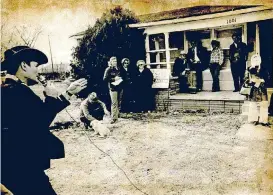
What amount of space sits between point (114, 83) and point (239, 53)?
1315mm

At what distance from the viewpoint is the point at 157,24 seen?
3418 millimetres

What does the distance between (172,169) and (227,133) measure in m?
0.67

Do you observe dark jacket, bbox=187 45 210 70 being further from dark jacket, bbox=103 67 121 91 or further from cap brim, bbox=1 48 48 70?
cap brim, bbox=1 48 48 70

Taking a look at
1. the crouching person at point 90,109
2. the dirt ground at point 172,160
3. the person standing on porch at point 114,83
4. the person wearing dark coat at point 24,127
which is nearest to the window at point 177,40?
the person standing on porch at point 114,83

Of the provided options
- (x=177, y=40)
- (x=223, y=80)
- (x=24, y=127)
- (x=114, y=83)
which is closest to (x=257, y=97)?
(x=223, y=80)

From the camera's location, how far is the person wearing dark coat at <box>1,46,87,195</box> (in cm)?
290

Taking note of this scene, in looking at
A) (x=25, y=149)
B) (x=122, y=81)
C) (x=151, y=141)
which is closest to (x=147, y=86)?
(x=122, y=81)

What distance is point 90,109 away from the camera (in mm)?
3354

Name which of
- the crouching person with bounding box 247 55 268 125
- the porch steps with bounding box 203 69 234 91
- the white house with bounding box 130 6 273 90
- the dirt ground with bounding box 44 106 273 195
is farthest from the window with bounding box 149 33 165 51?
the crouching person with bounding box 247 55 268 125

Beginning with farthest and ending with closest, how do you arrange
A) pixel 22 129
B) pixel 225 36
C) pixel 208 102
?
pixel 208 102, pixel 225 36, pixel 22 129

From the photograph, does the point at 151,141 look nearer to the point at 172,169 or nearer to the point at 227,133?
the point at 172,169

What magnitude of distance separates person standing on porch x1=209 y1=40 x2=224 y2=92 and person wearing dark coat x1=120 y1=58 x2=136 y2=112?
815 millimetres

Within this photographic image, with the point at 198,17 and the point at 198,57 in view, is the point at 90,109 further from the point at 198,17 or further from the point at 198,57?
the point at 198,17

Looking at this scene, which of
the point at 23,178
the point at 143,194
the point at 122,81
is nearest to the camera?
the point at 23,178
